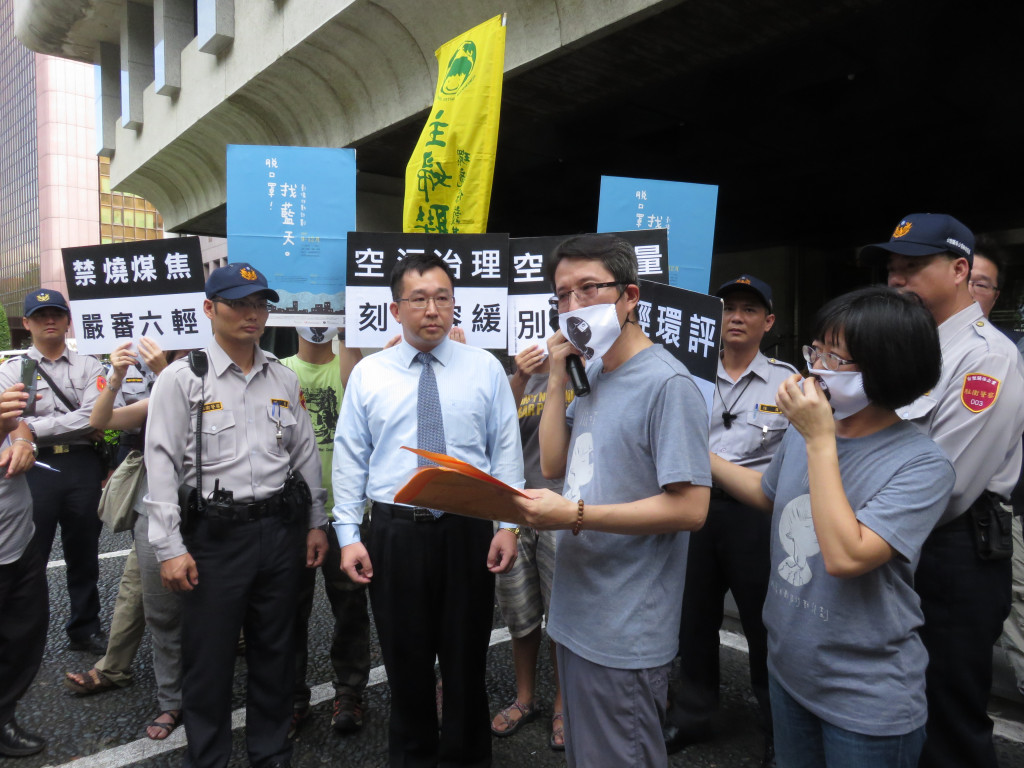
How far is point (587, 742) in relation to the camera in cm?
172

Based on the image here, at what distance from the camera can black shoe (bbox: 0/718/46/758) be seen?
9.64ft

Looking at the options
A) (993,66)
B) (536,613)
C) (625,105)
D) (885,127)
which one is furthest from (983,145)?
(536,613)

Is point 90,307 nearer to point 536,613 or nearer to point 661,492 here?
point 536,613

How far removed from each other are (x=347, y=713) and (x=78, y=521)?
222 centimetres

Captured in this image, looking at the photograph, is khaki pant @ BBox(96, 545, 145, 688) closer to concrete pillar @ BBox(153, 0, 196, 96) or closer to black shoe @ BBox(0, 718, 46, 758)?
black shoe @ BBox(0, 718, 46, 758)

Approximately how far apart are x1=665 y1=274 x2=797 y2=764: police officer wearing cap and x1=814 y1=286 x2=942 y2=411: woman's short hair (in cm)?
133

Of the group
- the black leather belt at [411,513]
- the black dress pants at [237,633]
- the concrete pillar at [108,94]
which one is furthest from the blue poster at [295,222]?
the concrete pillar at [108,94]

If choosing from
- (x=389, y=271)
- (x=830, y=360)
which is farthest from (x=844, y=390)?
(x=389, y=271)

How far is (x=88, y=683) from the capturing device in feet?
11.4

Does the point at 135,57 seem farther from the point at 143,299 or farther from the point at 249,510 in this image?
the point at 249,510

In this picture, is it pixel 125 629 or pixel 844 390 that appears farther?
pixel 125 629

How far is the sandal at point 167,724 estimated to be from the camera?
3080 millimetres

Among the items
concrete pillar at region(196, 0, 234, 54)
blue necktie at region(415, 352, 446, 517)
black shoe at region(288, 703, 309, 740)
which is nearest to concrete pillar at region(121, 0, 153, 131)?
concrete pillar at region(196, 0, 234, 54)

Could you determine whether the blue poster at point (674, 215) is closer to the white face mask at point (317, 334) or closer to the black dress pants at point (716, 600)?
the black dress pants at point (716, 600)
